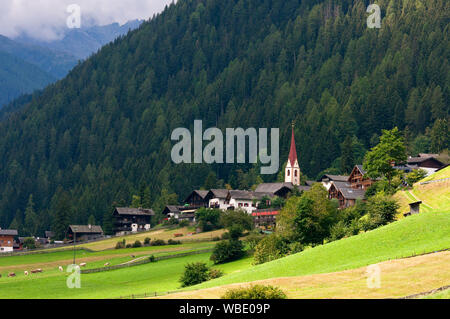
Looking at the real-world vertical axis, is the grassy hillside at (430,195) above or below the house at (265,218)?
above

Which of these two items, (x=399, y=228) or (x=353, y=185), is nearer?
(x=399, y=228)

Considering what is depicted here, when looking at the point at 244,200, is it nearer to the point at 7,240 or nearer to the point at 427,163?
the point at 427,163

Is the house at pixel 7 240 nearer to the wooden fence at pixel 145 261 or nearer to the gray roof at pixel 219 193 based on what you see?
the gray roof at pixel 219 193

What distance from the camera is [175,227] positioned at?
6009 inches

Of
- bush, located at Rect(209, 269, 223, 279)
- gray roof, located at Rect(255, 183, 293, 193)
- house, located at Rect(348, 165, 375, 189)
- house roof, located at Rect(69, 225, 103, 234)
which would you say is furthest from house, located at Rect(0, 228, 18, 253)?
bush, located at Rect(209, 269, 223, 279)

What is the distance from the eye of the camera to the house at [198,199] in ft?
572

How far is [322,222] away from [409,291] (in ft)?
155

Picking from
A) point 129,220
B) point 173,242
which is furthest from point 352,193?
point 129,220

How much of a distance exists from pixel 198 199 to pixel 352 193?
2147 inches

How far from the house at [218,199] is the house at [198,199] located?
9.45 feet

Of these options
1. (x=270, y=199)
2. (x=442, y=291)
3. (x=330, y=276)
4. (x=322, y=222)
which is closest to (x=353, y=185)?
(x=270, y=199)

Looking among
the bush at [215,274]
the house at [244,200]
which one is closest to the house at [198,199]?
the house at [244,200]

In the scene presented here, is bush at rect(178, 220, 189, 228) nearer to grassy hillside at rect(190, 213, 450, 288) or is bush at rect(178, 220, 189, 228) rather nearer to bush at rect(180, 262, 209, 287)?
bush at rect(180, 262, 209, 287)
